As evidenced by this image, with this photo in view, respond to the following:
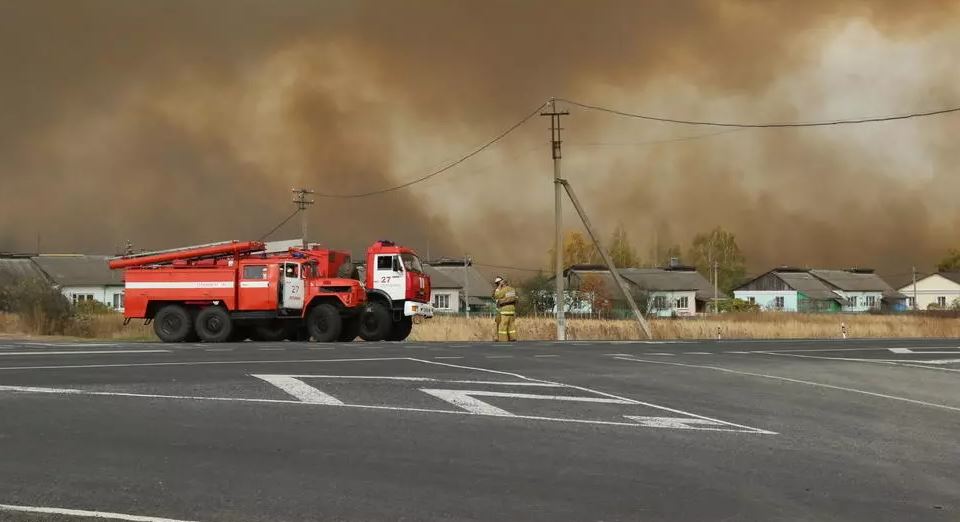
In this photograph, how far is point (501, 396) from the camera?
37.8 ft

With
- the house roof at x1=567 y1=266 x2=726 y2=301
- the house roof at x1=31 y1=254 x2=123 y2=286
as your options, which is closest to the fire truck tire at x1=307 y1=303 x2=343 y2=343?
the house roof at x1=31 y1=254 x2=123 y2=286

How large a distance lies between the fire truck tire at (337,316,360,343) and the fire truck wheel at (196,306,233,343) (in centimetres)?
333

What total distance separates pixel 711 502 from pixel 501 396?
17.5 feet

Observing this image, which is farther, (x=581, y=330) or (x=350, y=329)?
(x=581, y=330)

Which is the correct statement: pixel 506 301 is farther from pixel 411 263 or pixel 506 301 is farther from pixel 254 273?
pixel 254 273

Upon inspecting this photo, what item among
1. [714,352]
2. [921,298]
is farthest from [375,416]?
[921,298]

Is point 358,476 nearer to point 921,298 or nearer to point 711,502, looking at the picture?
point 711,502

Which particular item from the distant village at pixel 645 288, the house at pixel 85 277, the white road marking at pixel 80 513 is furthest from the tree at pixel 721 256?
the white road marking at pixel 80 513

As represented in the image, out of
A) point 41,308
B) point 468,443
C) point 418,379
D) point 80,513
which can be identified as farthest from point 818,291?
point 80,513

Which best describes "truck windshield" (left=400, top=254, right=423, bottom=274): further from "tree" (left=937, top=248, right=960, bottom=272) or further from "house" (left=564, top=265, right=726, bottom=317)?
"tree" (left=937, top=248, right=960, bottom=272)

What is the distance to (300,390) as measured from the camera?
1166cm

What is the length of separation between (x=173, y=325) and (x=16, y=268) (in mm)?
65022

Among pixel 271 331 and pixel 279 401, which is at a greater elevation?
pixel 271 331

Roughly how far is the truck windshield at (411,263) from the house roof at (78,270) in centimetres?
5643
